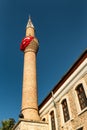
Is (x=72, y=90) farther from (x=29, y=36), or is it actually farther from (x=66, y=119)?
(x=29, y=36)

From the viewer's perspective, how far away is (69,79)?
42.7 feet

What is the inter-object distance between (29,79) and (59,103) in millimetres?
4927

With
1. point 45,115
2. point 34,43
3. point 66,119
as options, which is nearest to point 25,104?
point 45,115

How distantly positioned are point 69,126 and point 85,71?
154 inches

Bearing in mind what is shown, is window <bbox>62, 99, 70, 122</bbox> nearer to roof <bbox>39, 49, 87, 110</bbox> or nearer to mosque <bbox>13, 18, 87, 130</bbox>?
mosque <bbox>13, 18, 87, 130</bbox>

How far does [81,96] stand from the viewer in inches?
462

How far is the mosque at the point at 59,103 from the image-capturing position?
1145cm

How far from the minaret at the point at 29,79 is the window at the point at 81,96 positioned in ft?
16.8

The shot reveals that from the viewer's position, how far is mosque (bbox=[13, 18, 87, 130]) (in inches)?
451

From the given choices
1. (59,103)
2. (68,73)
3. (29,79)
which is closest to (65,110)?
(59,103)

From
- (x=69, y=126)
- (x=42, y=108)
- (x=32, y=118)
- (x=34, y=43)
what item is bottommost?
(x=69, y=126)

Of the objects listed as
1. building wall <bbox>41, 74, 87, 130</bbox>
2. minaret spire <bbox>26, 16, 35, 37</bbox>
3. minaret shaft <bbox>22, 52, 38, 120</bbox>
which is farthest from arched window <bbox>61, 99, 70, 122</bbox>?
minaret spire <bbox>26, 16, 35, 37</bbox>

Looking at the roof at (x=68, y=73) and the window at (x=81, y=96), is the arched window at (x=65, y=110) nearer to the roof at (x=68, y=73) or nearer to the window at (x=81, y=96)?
the roof at (x=68, y=73)

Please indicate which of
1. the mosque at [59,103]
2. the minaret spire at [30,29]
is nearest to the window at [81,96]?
the mosque at [59,103]
